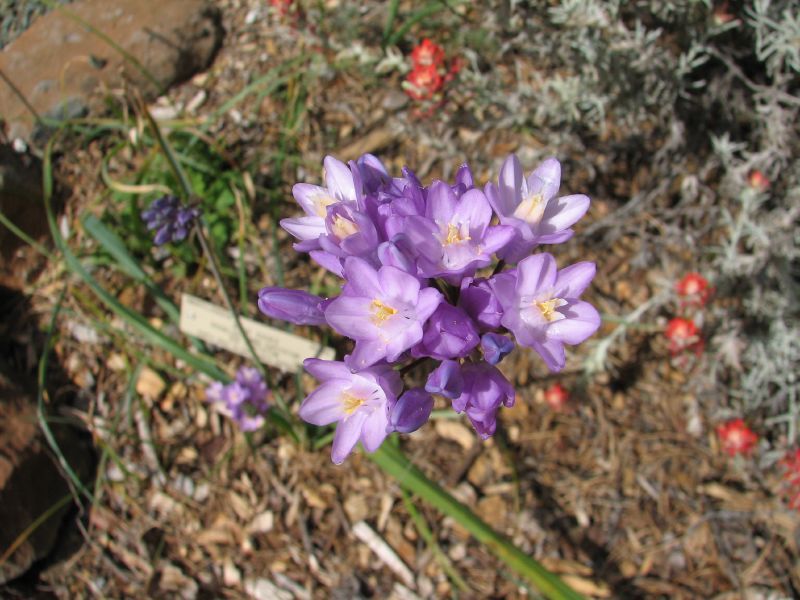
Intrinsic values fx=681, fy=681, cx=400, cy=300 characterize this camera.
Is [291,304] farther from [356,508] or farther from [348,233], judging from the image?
[356,508]

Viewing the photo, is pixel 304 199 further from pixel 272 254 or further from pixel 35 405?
pixel 35 405

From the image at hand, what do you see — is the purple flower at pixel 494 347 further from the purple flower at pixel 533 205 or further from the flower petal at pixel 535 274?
the purple flower at pixel 533 205

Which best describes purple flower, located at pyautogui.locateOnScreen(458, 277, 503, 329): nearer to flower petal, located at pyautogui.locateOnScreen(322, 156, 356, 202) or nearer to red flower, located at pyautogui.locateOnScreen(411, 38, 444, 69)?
flower petal, located at pyautogui.locateOnScreen(322, 156, 356, 202)

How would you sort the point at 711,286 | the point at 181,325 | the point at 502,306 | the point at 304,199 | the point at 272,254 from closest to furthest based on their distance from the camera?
the point at 502,306
the point at 304,199
the point at 181,325
the point at 711,286
the point at 272,254

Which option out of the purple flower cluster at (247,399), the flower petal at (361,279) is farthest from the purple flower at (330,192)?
the purple flower cluster at (247,399)

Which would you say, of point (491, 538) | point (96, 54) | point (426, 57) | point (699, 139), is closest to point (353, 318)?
point (491, 538)

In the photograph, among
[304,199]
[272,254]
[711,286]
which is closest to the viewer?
[304,199]

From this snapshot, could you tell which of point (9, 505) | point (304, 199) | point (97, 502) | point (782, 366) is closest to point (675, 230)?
point (782, 366)

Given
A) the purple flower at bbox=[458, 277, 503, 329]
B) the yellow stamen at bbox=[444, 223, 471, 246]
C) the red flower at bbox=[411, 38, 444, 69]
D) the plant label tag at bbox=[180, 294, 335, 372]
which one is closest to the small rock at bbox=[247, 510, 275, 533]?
the plant label tag at bbox=[180, 294, 335, 372]
